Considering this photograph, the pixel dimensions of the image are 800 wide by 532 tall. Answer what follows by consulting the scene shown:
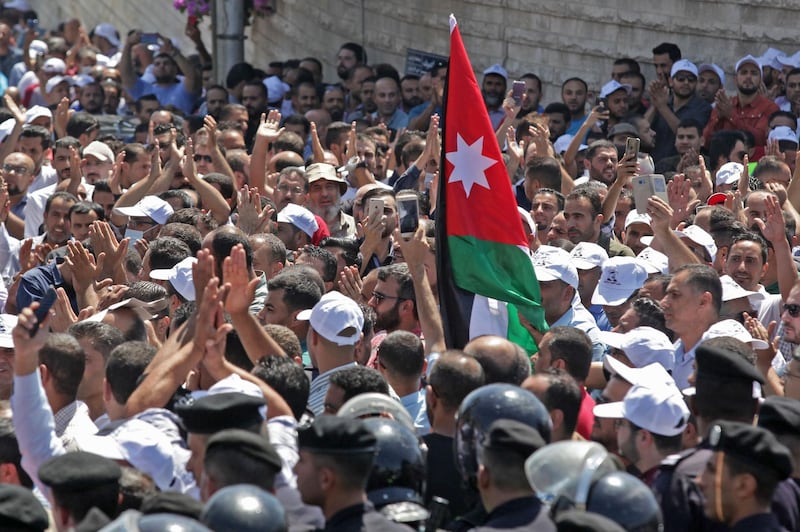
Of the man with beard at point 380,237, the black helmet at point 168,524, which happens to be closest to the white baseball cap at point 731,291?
the man with beard at point 380,237

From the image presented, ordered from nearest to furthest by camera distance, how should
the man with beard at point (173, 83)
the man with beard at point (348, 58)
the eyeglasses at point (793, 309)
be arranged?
the eyeglasses at point (793, 309)
the man with beard at point (348, 58)
the man with beard at point (173, 83)

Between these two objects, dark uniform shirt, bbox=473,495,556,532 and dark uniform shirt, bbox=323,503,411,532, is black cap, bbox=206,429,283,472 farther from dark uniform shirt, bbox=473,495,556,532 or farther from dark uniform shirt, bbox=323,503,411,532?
dark uniform shirt, bbox=473,495,556,532

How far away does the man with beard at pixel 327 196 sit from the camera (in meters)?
9.97

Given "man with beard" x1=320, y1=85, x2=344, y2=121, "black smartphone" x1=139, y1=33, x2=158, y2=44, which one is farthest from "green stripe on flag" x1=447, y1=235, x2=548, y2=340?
"black smartphone" x1=139, y1=33, x2=158, y2=44

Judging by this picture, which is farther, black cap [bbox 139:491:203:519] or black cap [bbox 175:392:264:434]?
black cap [bbox 175:392:264:434]

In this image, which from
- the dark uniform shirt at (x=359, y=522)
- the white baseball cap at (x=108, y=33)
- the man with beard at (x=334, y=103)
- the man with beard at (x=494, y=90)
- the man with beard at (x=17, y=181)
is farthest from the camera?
the white baseball cap at (x=108, y=33)

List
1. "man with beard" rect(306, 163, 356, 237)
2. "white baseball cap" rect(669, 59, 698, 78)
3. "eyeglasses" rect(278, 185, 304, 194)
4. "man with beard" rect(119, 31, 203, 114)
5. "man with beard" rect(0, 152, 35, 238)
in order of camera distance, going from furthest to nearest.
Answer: "man with beard" rect(119, 31, 203, 114) → "white baseball cap" rect(669, 59, 698, 78) → "man with beard" rect(0, 152, 35, 238) → "eyeglasses" rect(278, 185, 304, 194) → "man with beard" rect(306, 163, 356, 237)

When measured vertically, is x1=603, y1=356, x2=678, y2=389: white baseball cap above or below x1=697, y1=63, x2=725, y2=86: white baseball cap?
below

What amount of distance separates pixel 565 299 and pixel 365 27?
11.8 meters

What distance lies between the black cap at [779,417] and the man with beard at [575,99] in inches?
339

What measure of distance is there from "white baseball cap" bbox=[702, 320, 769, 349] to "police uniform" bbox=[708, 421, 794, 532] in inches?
77.0

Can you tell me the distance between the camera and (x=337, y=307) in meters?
6.13

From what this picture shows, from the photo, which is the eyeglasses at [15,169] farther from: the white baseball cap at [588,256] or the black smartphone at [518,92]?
the white baseball cap at [588,256]

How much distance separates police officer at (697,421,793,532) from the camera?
4145 mm
